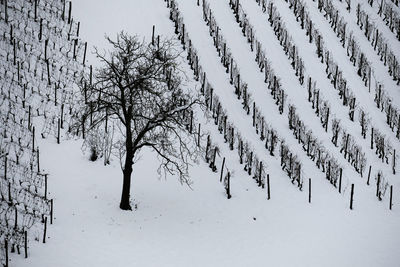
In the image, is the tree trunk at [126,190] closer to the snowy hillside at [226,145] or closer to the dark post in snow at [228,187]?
the snowy hillside at [226,145]

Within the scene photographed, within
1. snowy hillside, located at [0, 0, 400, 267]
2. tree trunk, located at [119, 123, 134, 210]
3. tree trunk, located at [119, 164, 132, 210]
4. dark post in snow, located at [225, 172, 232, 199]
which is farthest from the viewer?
dark post in snow, located at [225, 172, 232, 199]

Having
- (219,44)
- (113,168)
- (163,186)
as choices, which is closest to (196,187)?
(163,186)

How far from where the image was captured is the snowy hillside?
894 inches

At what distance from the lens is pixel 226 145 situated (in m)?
30.8

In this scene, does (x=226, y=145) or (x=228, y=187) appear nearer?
(x=228, y=187)

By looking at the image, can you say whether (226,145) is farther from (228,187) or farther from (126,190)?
(126,190)

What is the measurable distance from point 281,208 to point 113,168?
8760 millimetres

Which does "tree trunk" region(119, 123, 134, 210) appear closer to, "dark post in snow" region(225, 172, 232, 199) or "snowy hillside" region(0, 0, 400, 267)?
"snowy hillside" region(0, 0, 400, 267)

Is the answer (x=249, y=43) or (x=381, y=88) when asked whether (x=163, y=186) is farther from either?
(x=381, y=88)

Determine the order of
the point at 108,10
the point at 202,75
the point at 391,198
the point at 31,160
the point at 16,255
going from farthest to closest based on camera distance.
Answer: the point at 108,10 < the point at 202,75 < the point at 391,198 < the point at 31,160 < the point at 16,255

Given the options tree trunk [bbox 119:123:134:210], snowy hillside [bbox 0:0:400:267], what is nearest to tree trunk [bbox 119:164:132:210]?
tree trunk [bbox 119:123:134:210]

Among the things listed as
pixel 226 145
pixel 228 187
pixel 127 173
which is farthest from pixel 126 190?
pixel 226 145

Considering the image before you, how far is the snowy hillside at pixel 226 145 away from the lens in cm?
2270

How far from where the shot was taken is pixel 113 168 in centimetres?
2684
